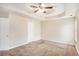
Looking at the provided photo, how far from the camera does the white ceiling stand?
7.41 feet

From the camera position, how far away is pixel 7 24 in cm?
235

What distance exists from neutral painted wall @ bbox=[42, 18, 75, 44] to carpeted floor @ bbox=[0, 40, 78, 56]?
141 mm

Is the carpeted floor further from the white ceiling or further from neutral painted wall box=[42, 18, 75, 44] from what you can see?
the white ceiling

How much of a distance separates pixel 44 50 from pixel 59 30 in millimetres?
604

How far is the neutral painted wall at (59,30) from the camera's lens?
236 centimetres

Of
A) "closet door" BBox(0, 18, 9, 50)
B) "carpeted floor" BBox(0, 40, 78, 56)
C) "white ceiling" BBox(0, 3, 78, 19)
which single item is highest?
"white ceiling" BBox(0, 3, 78, 19)

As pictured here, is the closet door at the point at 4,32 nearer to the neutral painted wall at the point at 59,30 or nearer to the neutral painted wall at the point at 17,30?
the neutral painted wall at the point at 17,30

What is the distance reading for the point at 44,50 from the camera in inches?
91.6

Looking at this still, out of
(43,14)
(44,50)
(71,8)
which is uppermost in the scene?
(71,8)

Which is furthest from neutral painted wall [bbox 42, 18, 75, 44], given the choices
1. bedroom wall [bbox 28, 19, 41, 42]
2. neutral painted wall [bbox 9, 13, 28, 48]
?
neutral painted wall [bbox 9, 13, 28, 48]

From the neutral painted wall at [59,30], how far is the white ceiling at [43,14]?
147 millimetres

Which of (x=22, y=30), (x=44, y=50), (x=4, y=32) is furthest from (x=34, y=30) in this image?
(x=4, y=32)

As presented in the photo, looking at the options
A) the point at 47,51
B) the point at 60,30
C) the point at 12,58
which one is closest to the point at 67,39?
the point at 60,30

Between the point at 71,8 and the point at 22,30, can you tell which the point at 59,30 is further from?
the point at 22,30
